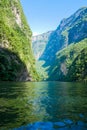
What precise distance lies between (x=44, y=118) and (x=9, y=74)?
155 m

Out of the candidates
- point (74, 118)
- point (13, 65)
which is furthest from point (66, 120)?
point (13, 65)

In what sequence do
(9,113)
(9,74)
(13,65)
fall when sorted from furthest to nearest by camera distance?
(13,65) → (9,74) → (9,113)

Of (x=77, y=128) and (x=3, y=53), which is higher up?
(x=3, y=53)

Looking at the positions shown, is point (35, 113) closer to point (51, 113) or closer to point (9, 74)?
point (51, 113)

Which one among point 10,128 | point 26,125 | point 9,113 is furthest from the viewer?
point 9,113

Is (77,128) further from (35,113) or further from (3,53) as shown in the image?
(3,53)

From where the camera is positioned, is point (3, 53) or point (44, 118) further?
point (3, 53)

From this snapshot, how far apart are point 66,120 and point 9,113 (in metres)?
7.70

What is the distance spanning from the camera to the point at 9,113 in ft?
112

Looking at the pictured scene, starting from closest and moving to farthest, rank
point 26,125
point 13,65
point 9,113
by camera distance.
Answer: point 26,125, point 9,113, point 13,65

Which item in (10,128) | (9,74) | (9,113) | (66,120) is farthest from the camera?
(9,74)

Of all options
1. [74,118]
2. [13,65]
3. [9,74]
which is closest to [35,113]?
[74,118]

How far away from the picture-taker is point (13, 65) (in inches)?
7785

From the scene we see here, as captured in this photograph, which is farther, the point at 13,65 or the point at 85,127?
the point at 13,65
